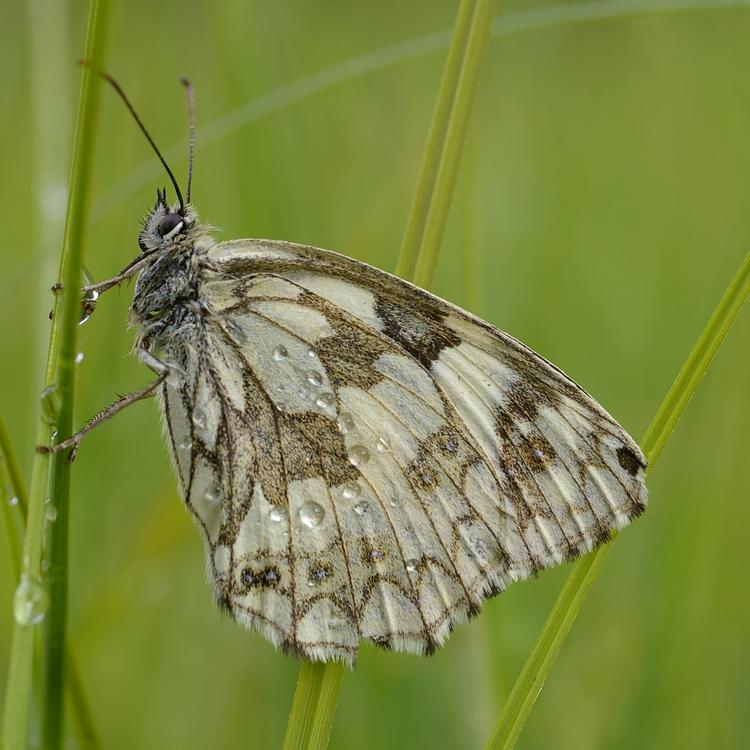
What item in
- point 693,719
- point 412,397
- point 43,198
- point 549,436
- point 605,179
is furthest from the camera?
point 605,179

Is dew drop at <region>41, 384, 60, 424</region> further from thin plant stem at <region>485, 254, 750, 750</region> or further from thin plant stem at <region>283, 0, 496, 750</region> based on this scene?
thin plant stem at <region>485, 254, 750, 750</region>

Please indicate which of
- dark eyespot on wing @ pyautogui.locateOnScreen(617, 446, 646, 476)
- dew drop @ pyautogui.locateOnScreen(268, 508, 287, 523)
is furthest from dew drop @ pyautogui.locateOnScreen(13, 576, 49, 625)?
dark eyespot on wing @ pyautogui.locateOnScreen(617, 446, 646, 476)

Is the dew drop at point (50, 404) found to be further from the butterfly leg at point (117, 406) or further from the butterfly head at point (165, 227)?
the butterfly head at point (165, 227)

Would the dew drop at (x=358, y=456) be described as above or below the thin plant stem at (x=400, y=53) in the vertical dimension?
below

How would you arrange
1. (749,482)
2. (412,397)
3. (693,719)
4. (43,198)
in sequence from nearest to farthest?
1. (412,397)
2. (693,719)
3. (43,198)
4. (749,482)

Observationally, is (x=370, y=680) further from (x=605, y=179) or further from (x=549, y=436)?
(x=605, y=179)

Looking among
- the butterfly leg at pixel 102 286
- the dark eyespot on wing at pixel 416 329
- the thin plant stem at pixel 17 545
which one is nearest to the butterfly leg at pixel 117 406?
the thin plant stem at pixel 17 545

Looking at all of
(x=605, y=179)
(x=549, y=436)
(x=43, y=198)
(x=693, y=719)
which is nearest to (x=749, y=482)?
(x=693, y=719)
